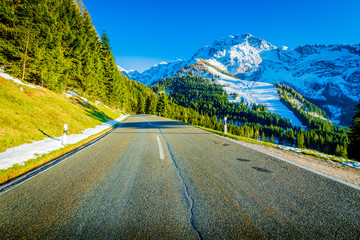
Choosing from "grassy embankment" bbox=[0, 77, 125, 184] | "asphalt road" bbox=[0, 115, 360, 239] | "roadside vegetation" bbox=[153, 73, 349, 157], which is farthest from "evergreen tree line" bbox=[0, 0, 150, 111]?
"roadside vegetation" bbox=[153, 73, 349, 157]

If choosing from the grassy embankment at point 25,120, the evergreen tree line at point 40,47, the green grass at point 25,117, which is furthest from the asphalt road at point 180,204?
the evergreen tree line at point 40,47

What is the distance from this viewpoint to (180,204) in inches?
98.5

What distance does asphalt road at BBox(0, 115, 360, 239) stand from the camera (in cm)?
193

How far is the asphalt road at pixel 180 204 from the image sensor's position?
193cm

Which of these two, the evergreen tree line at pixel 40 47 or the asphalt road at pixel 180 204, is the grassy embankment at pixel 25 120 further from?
the evergreen tree line at pixel 40 47

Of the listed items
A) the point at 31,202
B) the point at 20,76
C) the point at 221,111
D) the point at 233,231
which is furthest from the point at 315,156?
the point at 221,111

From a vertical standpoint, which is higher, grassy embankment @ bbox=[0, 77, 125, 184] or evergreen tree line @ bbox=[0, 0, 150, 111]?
evergreen tree line @ bbox=[0, 0, 150, 111]

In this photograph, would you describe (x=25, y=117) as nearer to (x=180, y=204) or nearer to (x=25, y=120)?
(x=25, y=120)

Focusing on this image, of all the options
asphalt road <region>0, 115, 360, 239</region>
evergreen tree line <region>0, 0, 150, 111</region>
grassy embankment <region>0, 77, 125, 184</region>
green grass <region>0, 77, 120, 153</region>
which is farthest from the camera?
evergreen tree line <region>0, 0, 150, 111</region>

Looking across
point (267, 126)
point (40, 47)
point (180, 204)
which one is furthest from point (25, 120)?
point (267, 126)

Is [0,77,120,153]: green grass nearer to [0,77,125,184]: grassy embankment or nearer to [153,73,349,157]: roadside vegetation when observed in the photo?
[0,77,125,184]: grassy embankment

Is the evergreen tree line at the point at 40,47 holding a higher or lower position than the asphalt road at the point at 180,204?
higher

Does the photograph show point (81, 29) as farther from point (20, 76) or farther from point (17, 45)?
point (20, 76)

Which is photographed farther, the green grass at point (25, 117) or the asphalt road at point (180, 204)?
the green grass at point (25, 117)
